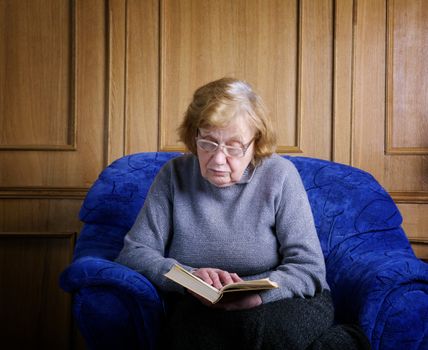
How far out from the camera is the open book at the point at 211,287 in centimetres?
134

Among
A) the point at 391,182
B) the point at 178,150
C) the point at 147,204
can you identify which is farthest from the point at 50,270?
the point at 391,182

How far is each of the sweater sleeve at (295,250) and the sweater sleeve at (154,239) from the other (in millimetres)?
280

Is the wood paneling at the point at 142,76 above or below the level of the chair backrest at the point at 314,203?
above

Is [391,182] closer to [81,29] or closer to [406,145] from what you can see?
[406,145]

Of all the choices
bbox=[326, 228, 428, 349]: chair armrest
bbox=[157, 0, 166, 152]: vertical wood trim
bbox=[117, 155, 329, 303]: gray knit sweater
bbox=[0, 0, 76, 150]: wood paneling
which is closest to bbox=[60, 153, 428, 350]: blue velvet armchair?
bbox=[326, 228, 428, 349]: chair armrest

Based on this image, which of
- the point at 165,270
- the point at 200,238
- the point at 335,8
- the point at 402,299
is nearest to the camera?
the point at 402,299

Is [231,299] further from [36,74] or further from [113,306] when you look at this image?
[36,74]

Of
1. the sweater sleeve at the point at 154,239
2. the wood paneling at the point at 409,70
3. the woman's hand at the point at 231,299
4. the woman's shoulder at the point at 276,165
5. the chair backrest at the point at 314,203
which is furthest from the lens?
the wood paneling at the point at 409,70

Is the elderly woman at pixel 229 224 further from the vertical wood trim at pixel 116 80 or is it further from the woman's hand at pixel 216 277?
the vertical wood trim at pixel 116 80

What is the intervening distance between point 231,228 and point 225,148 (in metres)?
0.25

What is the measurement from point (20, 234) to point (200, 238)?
3.82 feet

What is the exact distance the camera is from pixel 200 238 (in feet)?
5.78

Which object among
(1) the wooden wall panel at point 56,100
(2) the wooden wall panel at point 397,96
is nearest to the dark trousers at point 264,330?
(2) the wooden wall panel at point 397,96

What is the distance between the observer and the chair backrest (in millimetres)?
2014
